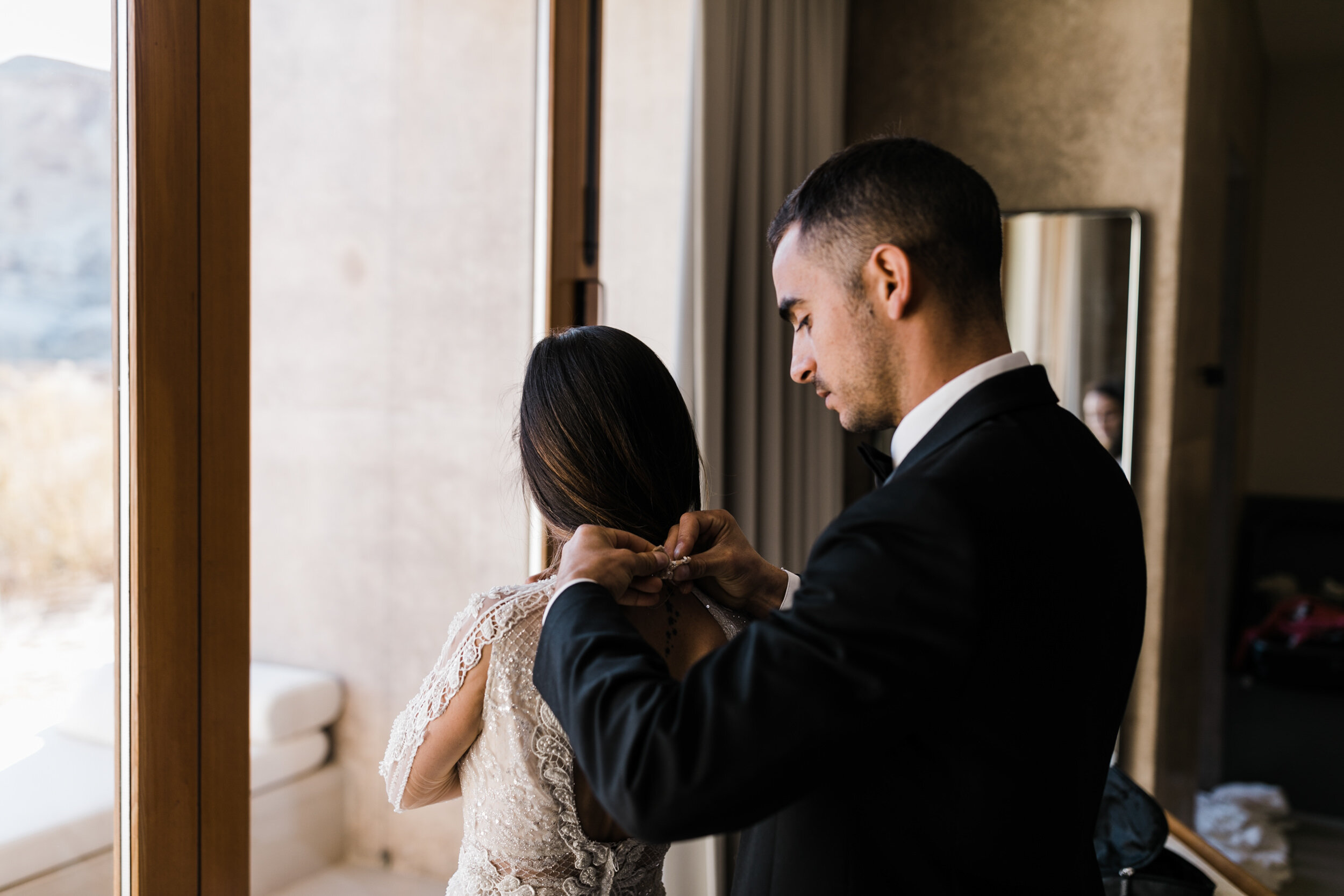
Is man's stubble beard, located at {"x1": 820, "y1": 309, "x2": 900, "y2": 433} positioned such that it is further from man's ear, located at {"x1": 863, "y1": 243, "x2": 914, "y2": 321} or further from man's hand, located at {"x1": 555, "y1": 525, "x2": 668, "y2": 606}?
man's hand, located at {"x1": 555, "y1": 525, "x2": 668, "y2": 606}

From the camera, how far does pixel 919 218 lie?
2.81 feet

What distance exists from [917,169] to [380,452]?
119 cm

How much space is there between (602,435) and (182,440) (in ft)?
1.65

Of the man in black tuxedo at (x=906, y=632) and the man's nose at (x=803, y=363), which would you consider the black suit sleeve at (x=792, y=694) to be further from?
the man's nose at (x=803, y=363)

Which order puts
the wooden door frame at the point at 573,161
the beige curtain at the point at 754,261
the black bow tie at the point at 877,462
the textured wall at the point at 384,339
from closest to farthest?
the black bow tie at the point at 877,462 → the textured wall at the point at 384,339 → the wooden door frame at the point at 573,161 → the beige curtain at the point at 754,261

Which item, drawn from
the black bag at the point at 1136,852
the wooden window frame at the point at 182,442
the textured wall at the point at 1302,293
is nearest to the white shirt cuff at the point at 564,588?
the wooden window frame at the point at 182,442

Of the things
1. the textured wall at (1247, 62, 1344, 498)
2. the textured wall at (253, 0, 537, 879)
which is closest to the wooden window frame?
the textured wall at (253, 0, 537, 879)

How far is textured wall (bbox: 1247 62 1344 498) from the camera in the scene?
14.4 feet

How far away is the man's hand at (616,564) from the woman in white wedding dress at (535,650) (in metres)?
0.14

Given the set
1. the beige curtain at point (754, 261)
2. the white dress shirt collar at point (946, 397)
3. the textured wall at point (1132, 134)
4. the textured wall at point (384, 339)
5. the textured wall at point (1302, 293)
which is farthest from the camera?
the textured wall at point (1302, 293)

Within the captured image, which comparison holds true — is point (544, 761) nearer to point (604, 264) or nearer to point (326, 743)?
point (326, 743)

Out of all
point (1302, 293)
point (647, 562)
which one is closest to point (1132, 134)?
point (647, 562)

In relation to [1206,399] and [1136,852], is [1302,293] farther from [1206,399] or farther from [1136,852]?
[1136,852]

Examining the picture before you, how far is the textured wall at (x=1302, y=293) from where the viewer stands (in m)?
4.38
